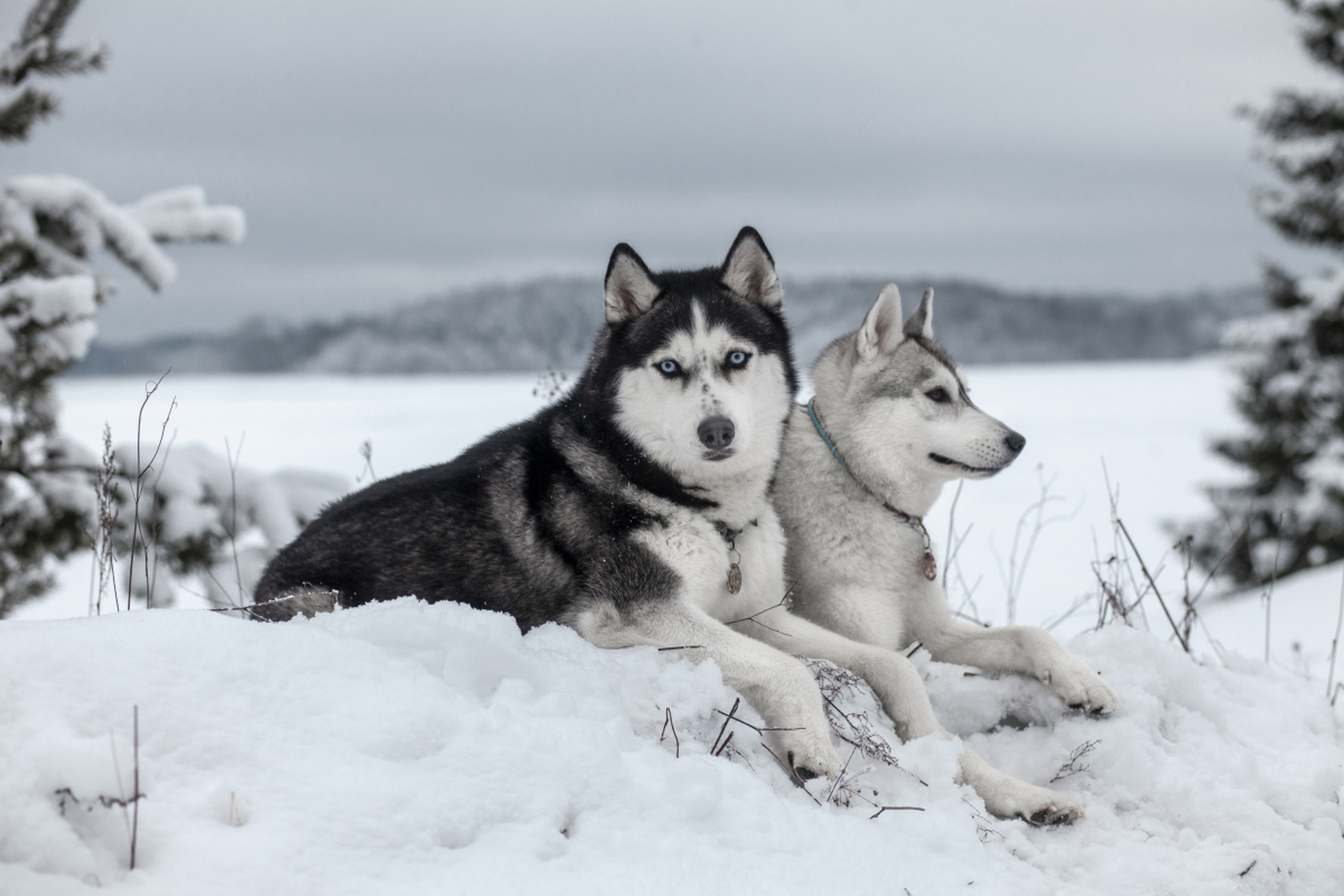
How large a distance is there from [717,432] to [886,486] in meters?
1.38

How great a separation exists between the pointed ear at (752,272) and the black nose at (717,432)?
2.87ft

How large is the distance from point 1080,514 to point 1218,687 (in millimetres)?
14513

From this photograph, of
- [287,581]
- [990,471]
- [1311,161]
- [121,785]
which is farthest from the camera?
[1311,161]

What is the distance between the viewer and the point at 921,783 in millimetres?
3172

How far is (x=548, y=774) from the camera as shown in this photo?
263 cm

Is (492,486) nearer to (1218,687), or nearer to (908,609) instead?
(908,609)

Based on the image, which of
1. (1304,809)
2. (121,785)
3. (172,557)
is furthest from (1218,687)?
(172,557)


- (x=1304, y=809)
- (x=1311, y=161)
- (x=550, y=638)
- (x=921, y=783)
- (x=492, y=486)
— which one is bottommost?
(x=1304, y=809)

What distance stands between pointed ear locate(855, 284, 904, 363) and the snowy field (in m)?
1.51

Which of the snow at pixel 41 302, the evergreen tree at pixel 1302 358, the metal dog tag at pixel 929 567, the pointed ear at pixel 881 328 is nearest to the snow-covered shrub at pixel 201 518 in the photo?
the snow at pixel 41 302

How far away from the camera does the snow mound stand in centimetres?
216

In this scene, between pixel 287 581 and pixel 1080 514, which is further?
pixel 1080 514

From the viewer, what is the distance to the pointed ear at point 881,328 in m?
4.56

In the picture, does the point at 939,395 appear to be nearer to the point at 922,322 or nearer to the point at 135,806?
the point at 922,322
